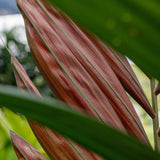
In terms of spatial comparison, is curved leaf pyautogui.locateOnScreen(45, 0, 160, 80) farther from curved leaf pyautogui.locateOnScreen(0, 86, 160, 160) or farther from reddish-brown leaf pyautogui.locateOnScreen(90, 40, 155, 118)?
reddish-brown leaf pyautogui.locateOnScreen(90, 40, 155, 118)

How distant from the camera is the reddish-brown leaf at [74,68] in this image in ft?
1.30

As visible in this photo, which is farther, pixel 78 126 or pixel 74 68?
pixel 74 68

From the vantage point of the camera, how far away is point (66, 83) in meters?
0.40

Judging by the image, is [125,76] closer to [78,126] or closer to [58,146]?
[58,146]

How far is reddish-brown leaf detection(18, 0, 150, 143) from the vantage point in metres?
0.40

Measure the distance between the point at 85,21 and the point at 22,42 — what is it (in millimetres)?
9568

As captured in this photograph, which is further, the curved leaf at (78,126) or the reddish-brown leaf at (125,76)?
the reddish-brown leaf at (125,76)

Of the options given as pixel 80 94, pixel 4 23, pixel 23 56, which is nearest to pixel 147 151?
pixel 80 94

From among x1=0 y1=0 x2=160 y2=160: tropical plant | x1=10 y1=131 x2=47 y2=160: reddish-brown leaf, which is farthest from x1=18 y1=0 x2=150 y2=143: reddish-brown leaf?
x1=10 y1=131 x2=47 y2=160: reddish-brown leaf

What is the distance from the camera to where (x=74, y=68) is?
41 cm

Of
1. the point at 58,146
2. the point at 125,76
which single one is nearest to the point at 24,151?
the point at 58,146

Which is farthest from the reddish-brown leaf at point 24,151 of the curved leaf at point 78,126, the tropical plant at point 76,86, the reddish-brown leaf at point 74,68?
the curved leaf at point 78,126

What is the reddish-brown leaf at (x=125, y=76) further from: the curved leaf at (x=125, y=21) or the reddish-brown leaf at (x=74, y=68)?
the curved leaf at (x=125, y=21)

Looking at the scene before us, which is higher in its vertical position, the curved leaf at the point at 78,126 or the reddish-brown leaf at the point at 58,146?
the curved leaf at the point at 78,126
